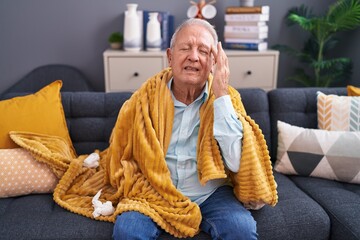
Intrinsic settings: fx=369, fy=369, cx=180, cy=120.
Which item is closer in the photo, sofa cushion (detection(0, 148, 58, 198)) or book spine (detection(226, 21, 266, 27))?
sofa cushion (detection(0, 148, 58, 198))

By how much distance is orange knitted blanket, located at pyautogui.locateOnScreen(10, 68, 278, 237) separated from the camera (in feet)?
4.92

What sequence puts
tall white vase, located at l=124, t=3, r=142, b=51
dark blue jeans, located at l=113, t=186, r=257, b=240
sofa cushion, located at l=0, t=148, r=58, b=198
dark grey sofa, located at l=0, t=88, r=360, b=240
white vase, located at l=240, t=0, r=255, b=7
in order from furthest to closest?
1. white vase, located at l=240, t=0, r=255, b=7
2. tall white vase, located at l=124, t=3, r=142, b=51
3. sofa cushion, located at l=0, t=148, r=58, b=198
4. dark grey sofa, located at l=0, t=88, r=360, b=240
5. dark blue jeans, located at l=113, t=186, r=257, b=240

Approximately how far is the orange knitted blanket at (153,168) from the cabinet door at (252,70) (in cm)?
120

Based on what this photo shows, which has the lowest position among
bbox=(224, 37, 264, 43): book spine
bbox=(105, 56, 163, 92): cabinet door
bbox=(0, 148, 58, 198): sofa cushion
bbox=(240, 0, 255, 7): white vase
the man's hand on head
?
bbox=(0, 148, 58, 198): sofa cushion

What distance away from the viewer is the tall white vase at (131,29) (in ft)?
9.32

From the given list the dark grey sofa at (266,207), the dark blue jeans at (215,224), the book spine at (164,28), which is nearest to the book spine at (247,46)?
the book spine at (164,28)

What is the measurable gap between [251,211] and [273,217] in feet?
0.31

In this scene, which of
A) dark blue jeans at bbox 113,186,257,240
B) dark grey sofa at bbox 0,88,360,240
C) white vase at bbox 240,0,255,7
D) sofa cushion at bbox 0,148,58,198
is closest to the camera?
dark blue jeans at bbox 113,186,257,240

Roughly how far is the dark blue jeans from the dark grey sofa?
63mm

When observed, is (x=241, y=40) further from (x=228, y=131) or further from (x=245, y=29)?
(x=228, y=131)

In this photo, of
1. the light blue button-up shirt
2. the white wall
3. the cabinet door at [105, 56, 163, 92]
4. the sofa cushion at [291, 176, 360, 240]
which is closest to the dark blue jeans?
the light blue button-up shirt

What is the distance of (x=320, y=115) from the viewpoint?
2055 mm

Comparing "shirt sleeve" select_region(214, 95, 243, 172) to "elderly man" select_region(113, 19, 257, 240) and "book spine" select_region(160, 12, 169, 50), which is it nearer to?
"elderly man" select_region(113, 19, 257, 240)

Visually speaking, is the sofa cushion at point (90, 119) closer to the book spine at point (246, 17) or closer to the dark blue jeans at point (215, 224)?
the dark blue jeans at point (215, 224)
